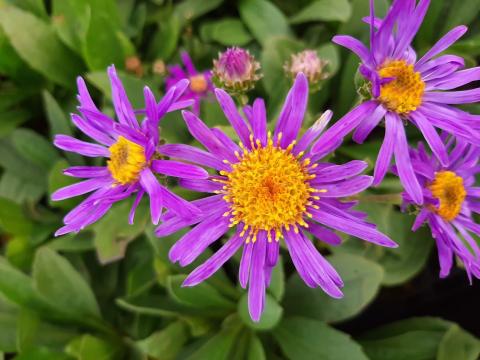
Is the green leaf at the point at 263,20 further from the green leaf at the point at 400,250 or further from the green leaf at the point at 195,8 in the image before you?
the green leaf at the point at 400,250

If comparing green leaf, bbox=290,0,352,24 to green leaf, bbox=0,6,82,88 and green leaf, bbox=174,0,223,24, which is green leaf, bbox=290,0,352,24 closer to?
green leaf, bbox=174,0,223,24

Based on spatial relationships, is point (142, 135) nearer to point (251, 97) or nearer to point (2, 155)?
point (251, 97)

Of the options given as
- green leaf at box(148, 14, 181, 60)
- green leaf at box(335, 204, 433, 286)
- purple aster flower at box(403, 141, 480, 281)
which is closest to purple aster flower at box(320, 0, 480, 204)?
purple aster flower at box(403, 141, 480, 281)

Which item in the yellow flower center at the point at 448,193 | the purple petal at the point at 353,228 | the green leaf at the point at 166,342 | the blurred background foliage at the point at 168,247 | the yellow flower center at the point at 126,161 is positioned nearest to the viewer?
the purple petal at the point at 353,228

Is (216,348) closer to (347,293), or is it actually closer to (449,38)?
(347,293)

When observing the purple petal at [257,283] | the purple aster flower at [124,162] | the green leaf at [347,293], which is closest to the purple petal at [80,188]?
the purple aster flower at [124,162]

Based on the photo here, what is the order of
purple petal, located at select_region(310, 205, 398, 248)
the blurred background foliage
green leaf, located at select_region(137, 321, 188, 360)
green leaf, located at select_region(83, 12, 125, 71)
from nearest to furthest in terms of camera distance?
purple petal, located at select_region(310, 205, 398, 248), green leaf, located at select_region(137, 321, 188, 360), the blurred background foliage, green leaf, located at select_region(83, 12, 125, 71)
